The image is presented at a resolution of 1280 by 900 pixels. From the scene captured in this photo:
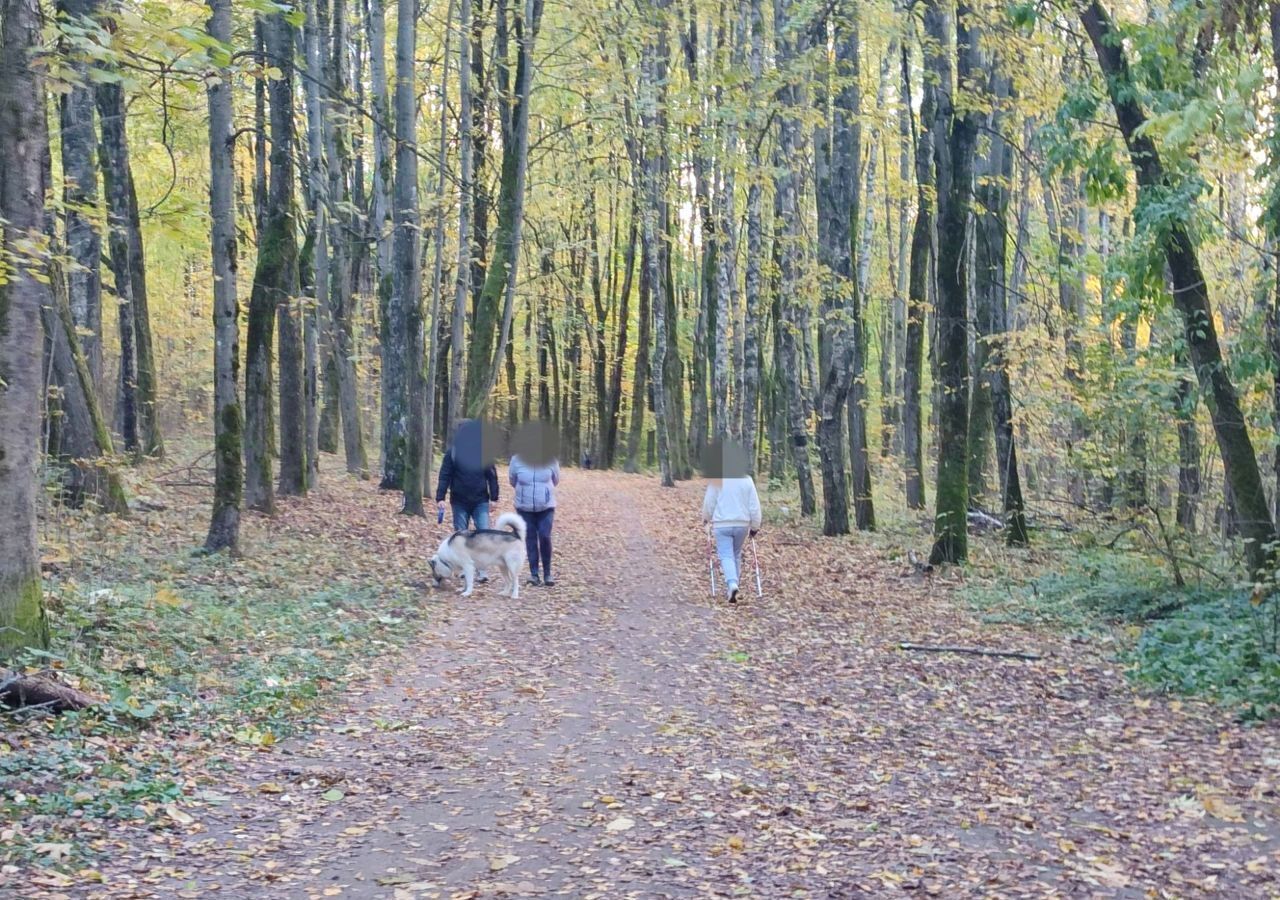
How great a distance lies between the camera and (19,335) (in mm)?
6562

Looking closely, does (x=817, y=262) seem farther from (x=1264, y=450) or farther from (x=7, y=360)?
(x=7, y=360)

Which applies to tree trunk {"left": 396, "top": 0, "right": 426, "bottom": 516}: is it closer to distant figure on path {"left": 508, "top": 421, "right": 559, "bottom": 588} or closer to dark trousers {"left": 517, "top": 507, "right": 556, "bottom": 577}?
distant figure on path {"left": 508, "top": 421, "right": 559, "bottom": 588}

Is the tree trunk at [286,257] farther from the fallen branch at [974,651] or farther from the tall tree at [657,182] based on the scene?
the fallen branch at [974,651]

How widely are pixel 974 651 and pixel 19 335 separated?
8.36m

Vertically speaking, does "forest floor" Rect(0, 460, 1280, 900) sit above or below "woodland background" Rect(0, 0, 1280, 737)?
below

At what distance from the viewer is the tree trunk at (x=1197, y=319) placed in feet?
32.5

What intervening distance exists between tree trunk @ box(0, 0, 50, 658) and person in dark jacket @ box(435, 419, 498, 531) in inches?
261

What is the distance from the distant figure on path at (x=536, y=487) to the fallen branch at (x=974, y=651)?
494cm

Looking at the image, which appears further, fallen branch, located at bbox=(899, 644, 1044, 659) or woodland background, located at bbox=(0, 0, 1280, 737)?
fallen branch, located at bbox=(899, 644, 1044, 659)

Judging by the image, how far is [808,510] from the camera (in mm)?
21844

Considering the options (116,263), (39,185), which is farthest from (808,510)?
(39,185)

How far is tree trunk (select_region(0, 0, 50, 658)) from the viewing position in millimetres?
6465

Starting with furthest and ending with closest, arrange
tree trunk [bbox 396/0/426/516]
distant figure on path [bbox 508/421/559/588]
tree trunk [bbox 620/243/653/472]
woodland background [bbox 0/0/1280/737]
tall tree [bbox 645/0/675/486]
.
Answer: tree trunk [bbox 620/243/653/472], tall tree [bbox 645/0/675/486], tree trunk [bbox 396/0/426/516], distant figure on path [bbox 508/421/559/588], woodland background [bbox 0/0/1280/737]

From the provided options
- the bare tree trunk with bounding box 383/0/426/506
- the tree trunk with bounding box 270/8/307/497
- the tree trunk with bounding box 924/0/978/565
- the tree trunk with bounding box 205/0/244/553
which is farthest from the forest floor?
the bare tree trunk with bounding box 383/0/426/506
